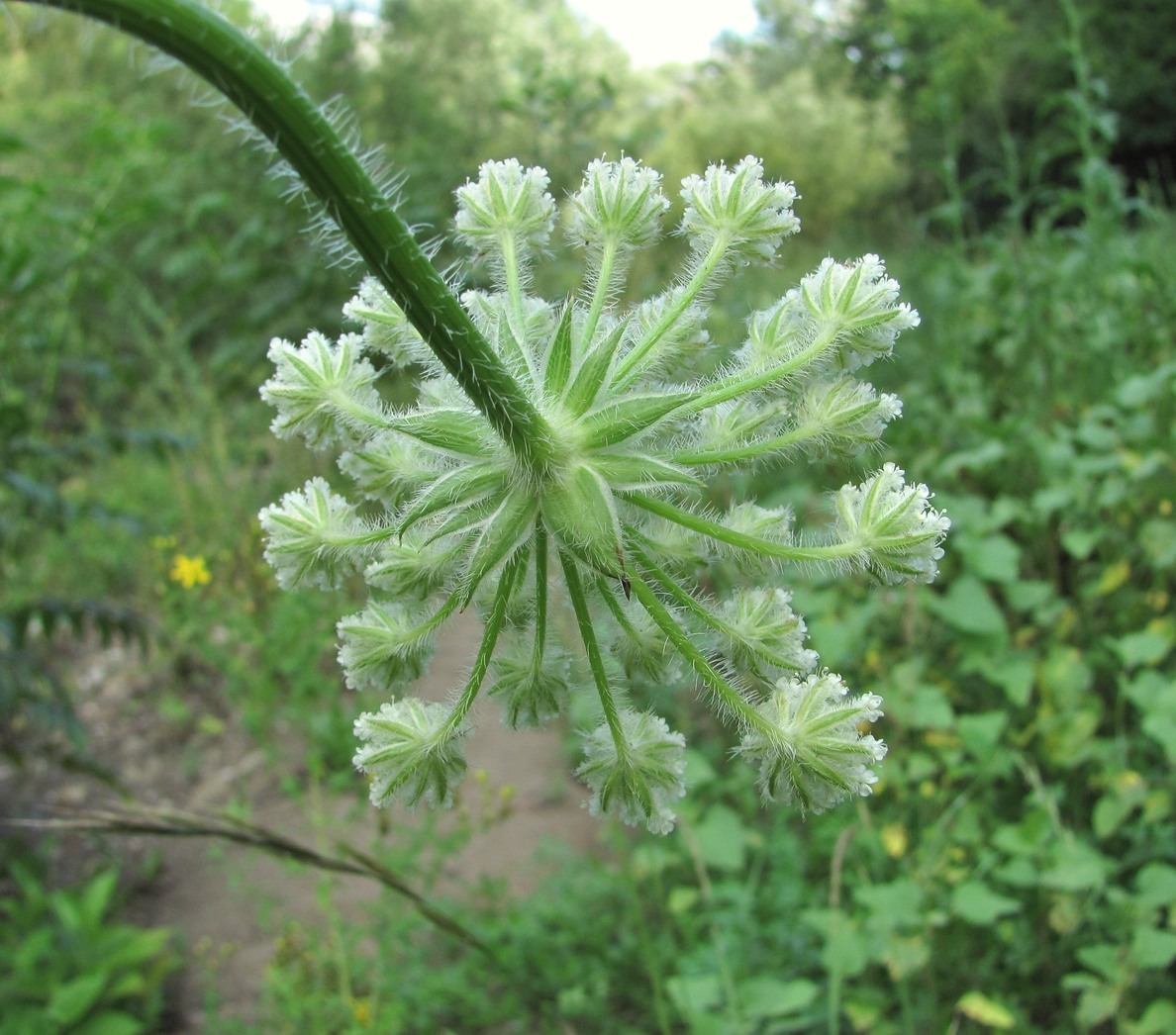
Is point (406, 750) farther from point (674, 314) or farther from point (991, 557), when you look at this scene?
point (991, 557)

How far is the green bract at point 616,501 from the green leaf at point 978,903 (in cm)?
174

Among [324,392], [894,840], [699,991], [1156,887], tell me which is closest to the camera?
[324,392]

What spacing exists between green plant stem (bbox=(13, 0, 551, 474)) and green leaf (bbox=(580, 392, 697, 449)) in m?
0.10

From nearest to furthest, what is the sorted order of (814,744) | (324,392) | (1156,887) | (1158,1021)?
(814,744), (324,392), (1158,1021), (1156,887)

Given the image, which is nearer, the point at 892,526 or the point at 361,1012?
the point at 892,526

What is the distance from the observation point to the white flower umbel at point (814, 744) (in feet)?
3.34

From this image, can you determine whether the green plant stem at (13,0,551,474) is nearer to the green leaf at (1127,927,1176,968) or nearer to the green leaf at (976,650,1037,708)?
the green leaf at (1127,927,1176,968)

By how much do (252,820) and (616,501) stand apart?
429cm

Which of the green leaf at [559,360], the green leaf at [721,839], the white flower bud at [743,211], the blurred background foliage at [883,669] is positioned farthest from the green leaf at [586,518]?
the green leaf at [721,839]

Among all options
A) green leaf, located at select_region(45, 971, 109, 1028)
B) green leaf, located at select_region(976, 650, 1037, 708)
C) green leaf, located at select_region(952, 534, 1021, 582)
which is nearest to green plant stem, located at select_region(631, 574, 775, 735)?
green leaf, located at select_region(976, 650, 1037, 708)

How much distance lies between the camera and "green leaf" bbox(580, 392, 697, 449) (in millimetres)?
1080

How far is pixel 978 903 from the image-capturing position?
2.61 m

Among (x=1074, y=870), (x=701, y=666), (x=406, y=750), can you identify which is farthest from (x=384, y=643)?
(x=1074, y=870)

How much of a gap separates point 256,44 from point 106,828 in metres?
1.29
